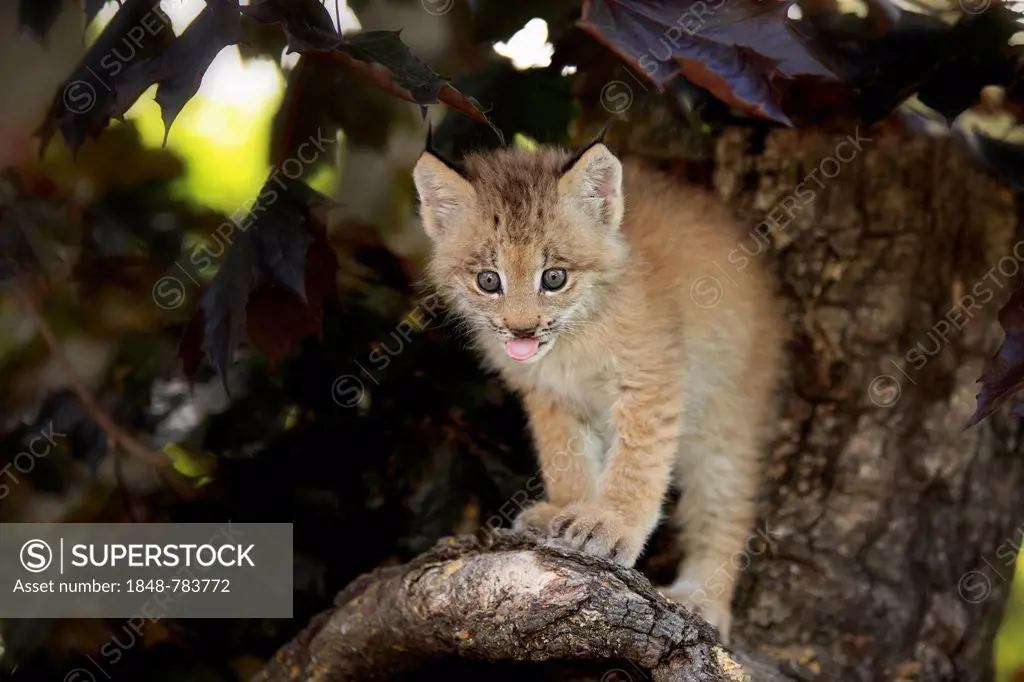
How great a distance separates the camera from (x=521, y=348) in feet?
8.25

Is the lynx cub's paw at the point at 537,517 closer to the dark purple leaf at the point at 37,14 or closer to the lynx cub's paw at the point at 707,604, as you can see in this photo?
the lynx cub's paw at the point at 707,604

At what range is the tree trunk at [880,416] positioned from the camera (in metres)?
2.82

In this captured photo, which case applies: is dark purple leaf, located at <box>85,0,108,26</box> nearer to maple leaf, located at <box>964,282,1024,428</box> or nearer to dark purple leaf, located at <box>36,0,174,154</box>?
dark purple leaf, located at <box>36,0,174,154</box>

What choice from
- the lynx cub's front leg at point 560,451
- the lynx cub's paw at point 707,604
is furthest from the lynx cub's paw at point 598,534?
the lynx cub's paw at point 707,604

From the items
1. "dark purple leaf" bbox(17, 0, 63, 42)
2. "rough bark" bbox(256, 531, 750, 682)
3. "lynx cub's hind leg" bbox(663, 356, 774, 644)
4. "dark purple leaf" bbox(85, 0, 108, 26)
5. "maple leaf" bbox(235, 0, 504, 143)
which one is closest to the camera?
"maple leaf" bbox(235, 0, 504, 143)

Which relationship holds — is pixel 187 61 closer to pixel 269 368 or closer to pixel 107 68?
pixel 107 68

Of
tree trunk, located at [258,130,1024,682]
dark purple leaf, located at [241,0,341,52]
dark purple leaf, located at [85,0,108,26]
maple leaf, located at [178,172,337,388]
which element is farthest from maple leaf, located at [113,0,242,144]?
tree trunk, located at [258,130,1024,682]

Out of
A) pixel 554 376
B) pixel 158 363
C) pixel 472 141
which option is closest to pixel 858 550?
pixel 554 376

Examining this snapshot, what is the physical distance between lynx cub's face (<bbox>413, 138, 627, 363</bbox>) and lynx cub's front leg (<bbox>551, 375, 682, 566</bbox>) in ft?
0.88

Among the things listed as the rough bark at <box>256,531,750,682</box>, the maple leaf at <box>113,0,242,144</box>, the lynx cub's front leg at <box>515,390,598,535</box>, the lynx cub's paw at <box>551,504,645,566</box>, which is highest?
the maple leaf at <box>113,0,242,144</box>

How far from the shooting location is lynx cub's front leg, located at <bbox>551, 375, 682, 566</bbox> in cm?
263

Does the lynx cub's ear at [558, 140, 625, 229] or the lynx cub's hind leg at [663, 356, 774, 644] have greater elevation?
the lynx cub's ear at [558, 140, 625, 229]

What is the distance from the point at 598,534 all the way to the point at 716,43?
1181 mm

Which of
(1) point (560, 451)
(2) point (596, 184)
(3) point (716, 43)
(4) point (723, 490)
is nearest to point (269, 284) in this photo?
(2) point (596, 184)
